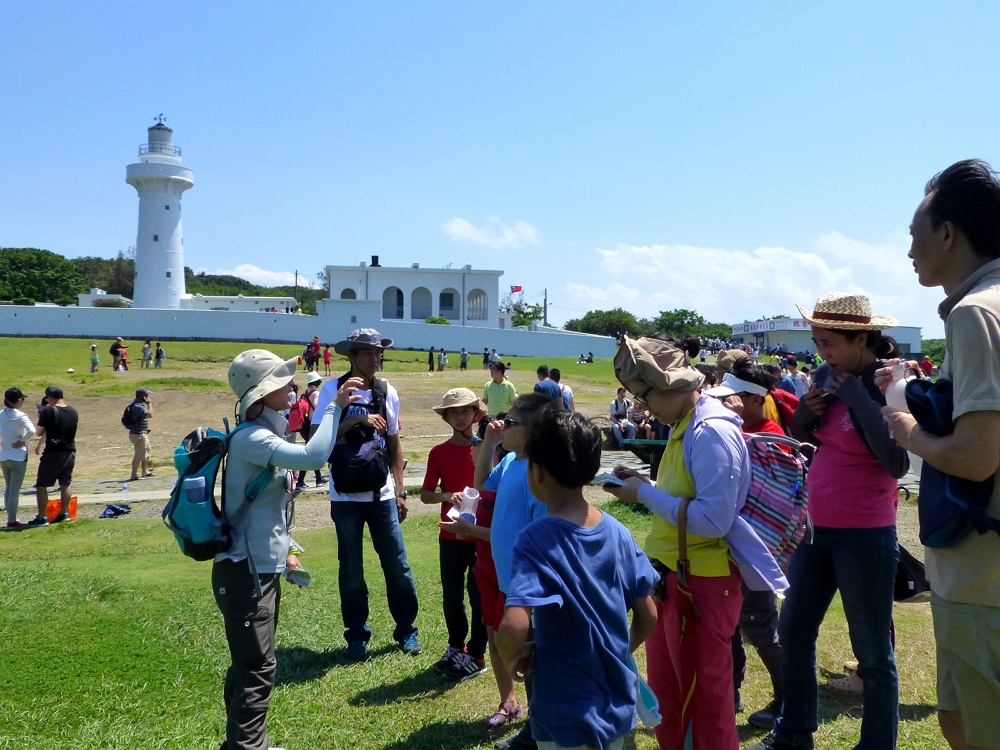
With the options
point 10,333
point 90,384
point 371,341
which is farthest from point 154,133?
point 371,341

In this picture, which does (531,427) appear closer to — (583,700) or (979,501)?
(583,700)

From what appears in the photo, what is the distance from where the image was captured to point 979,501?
2.22 m

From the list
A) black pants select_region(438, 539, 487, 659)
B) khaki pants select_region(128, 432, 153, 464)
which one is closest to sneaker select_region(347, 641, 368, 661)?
black pants select_region(438, 539, 487, 659)

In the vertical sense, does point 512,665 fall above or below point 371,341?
below

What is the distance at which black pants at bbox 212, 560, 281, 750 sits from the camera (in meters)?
3.53

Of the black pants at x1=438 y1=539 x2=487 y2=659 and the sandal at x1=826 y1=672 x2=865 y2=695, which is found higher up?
the black pants at x1=438 y1=539 x2=487 y2=659

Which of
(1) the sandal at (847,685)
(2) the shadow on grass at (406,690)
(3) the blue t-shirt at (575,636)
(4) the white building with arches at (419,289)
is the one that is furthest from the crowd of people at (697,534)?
(4) the white building with arches at (419,289)

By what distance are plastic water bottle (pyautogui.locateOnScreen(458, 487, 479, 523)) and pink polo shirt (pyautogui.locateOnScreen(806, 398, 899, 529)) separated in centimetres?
161

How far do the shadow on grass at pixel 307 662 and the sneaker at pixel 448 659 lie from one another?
1.82 ft

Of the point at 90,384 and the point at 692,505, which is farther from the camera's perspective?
the point at 90,384

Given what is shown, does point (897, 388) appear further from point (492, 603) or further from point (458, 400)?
point (458, 400)

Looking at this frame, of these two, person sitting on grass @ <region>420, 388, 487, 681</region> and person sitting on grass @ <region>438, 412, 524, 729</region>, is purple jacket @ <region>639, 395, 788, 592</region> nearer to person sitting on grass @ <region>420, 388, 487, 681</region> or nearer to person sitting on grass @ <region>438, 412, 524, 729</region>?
person sitting on grass @ <region>438, 412, 524, 729</region>

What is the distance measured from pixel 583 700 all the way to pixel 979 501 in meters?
1.30

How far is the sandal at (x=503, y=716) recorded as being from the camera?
412 cm
